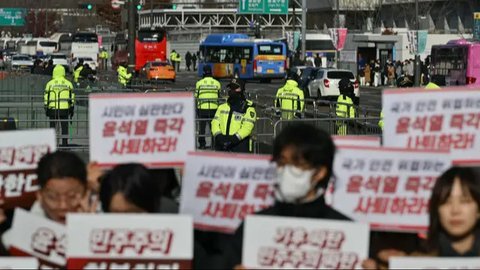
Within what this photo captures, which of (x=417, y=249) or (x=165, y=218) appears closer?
(x=165, y=218)

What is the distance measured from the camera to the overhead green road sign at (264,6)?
69312 millimetres

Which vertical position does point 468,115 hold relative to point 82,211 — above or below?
above

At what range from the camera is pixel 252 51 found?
236ft

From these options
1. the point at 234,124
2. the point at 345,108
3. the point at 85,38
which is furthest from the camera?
the point at 85,38

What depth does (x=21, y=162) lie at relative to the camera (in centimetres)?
645

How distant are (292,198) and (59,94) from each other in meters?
19.6

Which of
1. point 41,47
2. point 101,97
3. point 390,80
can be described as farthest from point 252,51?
point 101,97

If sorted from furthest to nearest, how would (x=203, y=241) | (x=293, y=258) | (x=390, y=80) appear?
1. (x=390, y=80)
2. (x=203, y=241)
3. (x=293, y=258)

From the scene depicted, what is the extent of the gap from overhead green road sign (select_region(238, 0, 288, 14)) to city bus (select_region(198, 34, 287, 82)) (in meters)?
2.86

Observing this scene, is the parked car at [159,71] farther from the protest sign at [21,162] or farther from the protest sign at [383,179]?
the protest sign at [383,179]

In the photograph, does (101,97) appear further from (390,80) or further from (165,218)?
(390,80)

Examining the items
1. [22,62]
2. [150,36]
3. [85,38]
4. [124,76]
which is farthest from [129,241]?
[85,38]

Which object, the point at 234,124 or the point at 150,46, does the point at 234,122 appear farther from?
the point at 150,46

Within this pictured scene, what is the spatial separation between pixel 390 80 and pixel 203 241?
5780 centimetres
